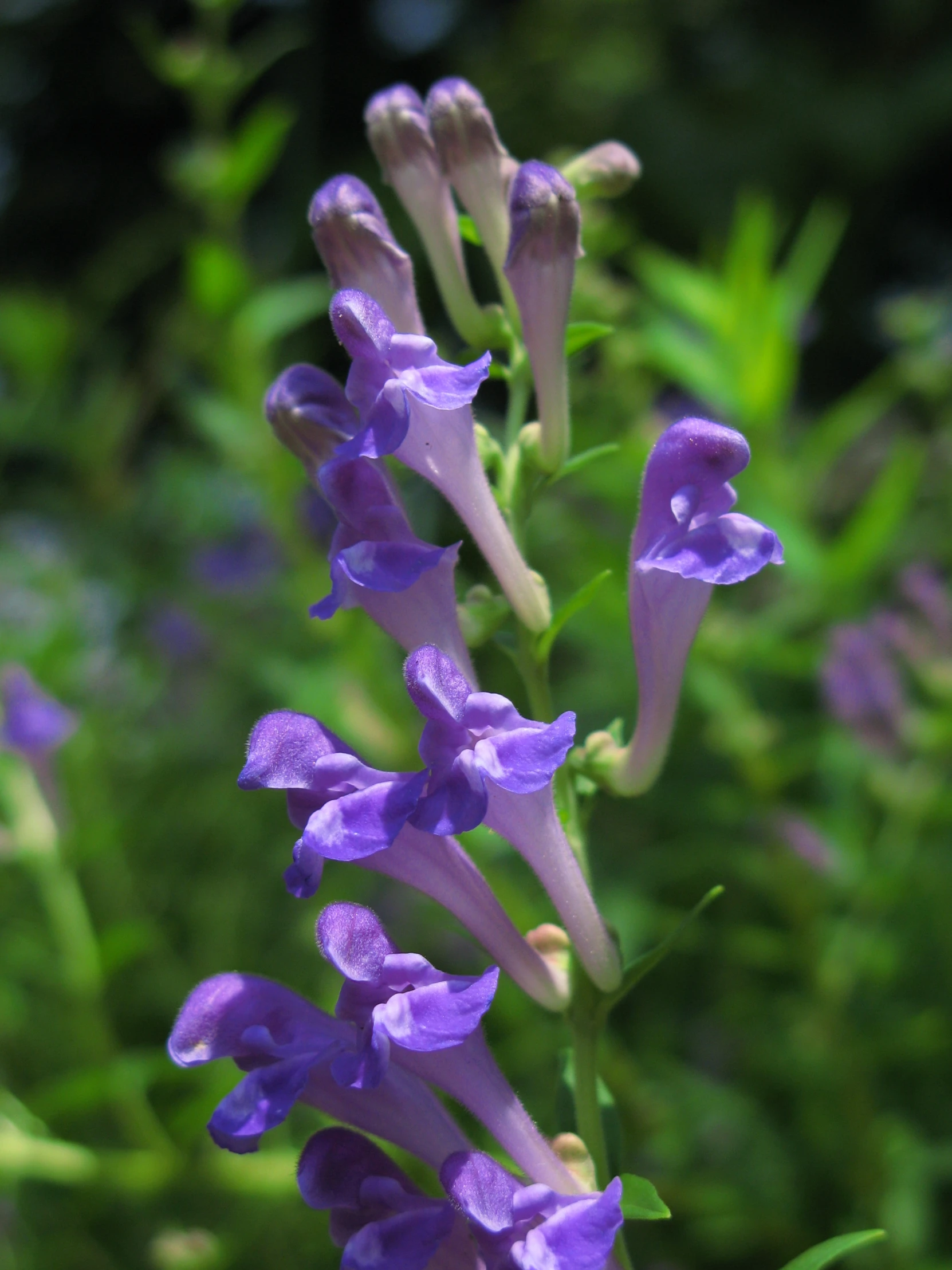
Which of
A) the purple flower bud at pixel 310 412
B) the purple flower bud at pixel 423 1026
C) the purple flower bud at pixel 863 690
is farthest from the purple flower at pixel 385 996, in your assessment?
the purple flower bud at pixel 863 690

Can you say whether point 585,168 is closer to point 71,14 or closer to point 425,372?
point 425,372

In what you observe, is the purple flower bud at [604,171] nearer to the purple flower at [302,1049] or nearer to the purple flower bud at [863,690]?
the purple flower at [302,1049]

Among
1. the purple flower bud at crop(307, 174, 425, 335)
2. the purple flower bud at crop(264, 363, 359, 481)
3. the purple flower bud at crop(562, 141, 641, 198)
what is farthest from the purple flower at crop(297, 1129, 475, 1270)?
the purple flower bud at crop(562, 141, 641, 198)

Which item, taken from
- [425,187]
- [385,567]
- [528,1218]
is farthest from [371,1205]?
[425,187]

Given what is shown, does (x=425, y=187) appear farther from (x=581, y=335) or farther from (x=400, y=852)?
(x=400, y=852)

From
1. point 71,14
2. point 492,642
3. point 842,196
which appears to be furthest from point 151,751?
point 842,196

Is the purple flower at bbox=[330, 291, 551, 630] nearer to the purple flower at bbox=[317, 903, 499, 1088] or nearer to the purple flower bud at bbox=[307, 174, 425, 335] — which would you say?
the purple flower bud at bbox=[307, 174, 425, 335]

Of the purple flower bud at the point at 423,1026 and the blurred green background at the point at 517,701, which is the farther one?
the blurred green background at the point at 517,701
